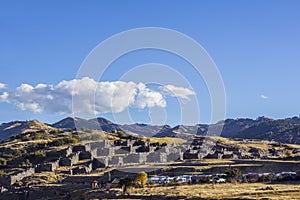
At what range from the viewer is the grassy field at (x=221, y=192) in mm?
42594

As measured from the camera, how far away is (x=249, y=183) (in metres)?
56.1

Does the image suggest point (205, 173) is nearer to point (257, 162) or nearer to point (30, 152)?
point (257, 162)

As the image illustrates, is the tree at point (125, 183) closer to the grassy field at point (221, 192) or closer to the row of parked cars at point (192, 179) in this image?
the grassy field at point (221, 192)

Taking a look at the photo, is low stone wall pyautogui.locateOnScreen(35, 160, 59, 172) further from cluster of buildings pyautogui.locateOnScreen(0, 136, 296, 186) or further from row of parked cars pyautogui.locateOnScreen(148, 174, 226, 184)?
row of parked cars pyautogui.locateOnScreen(148, 174, 226, 184)

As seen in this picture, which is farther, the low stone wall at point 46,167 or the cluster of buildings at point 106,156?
the low stone wall at point 46,167

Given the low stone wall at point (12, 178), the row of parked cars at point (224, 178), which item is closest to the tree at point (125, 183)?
the row of parked cars at point (224, 178)

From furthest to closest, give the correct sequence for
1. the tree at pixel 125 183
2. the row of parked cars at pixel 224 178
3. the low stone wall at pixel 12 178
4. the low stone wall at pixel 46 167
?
the low stone wall at pixel 46 167 < the low stone wall at pixel 12 178 < the row of parked cars at pixel 224 178 < the tree at pixel 125 183

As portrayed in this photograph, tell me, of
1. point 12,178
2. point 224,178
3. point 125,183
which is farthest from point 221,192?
point 12,178

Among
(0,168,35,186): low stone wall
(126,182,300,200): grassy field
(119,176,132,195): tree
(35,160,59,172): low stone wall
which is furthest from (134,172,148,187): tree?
(35,160,59,172): low stone wall

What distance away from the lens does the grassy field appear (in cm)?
4259

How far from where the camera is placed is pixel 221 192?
46406mm

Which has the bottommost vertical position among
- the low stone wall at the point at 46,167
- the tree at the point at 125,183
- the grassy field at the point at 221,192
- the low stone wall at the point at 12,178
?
the grassy field at the point at 221,192

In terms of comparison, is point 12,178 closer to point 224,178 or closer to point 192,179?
point 192,179

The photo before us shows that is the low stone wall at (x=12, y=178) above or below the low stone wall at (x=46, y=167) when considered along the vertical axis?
below
